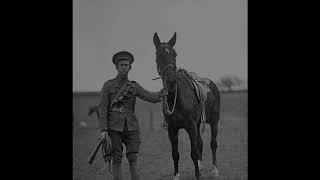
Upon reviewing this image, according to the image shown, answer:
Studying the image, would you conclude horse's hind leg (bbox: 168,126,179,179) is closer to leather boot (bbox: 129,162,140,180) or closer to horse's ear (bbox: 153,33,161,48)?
leather boot (bbox: 129,162,140,180)

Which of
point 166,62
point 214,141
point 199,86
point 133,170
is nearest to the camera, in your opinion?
point 166,62

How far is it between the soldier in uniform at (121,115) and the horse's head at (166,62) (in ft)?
0.47

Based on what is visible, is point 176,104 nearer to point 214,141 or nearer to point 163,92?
point 163,92

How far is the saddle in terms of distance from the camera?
11.0ft

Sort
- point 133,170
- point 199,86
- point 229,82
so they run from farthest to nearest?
point 229,82, point 199,86, point 133,170

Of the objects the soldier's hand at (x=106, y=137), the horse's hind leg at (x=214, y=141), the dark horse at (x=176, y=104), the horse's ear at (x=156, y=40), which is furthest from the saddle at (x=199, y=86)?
the soldier's hand at (x=106, y=137)

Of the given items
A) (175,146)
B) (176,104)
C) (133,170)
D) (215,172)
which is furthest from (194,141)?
(133,170)

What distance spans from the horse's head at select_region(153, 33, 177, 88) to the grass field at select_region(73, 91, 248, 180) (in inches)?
16.0

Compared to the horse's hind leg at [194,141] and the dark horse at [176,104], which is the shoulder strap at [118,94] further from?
the horse's hind leg at [194,141]

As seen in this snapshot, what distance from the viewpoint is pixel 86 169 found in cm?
346

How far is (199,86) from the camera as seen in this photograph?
11.1 ft

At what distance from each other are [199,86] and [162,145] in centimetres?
67
